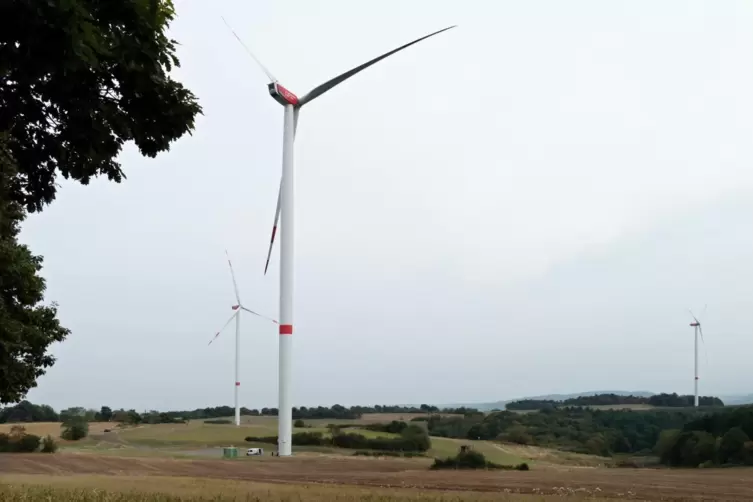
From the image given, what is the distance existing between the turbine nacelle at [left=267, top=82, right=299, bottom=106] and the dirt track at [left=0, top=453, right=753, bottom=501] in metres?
22.2

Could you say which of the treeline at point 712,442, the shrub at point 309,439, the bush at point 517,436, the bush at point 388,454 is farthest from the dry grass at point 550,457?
the shrub at point 309,439

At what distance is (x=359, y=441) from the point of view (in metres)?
68.6

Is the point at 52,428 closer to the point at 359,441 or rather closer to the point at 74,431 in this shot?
the point at 74,431

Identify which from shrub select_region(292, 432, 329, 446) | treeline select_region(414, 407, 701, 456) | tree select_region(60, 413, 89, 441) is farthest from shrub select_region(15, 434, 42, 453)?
treeline select_region(414, 407, 701, 456)

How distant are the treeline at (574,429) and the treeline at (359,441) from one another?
33.9 feet

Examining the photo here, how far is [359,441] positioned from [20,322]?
43.5 metres

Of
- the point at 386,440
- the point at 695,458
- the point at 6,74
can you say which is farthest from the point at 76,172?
the point at 386,440

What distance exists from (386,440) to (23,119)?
2353 inches

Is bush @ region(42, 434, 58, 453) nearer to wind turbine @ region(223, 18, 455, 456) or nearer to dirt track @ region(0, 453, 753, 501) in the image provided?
dirt track @ region(0, 453, 753, 501)

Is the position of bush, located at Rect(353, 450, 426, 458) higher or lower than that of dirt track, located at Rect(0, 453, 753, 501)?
lower

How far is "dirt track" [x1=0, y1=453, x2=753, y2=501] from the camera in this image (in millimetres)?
31203

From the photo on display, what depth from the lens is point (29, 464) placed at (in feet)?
142

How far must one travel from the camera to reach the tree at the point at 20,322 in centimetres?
2198

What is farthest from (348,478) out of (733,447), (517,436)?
(517,436)
